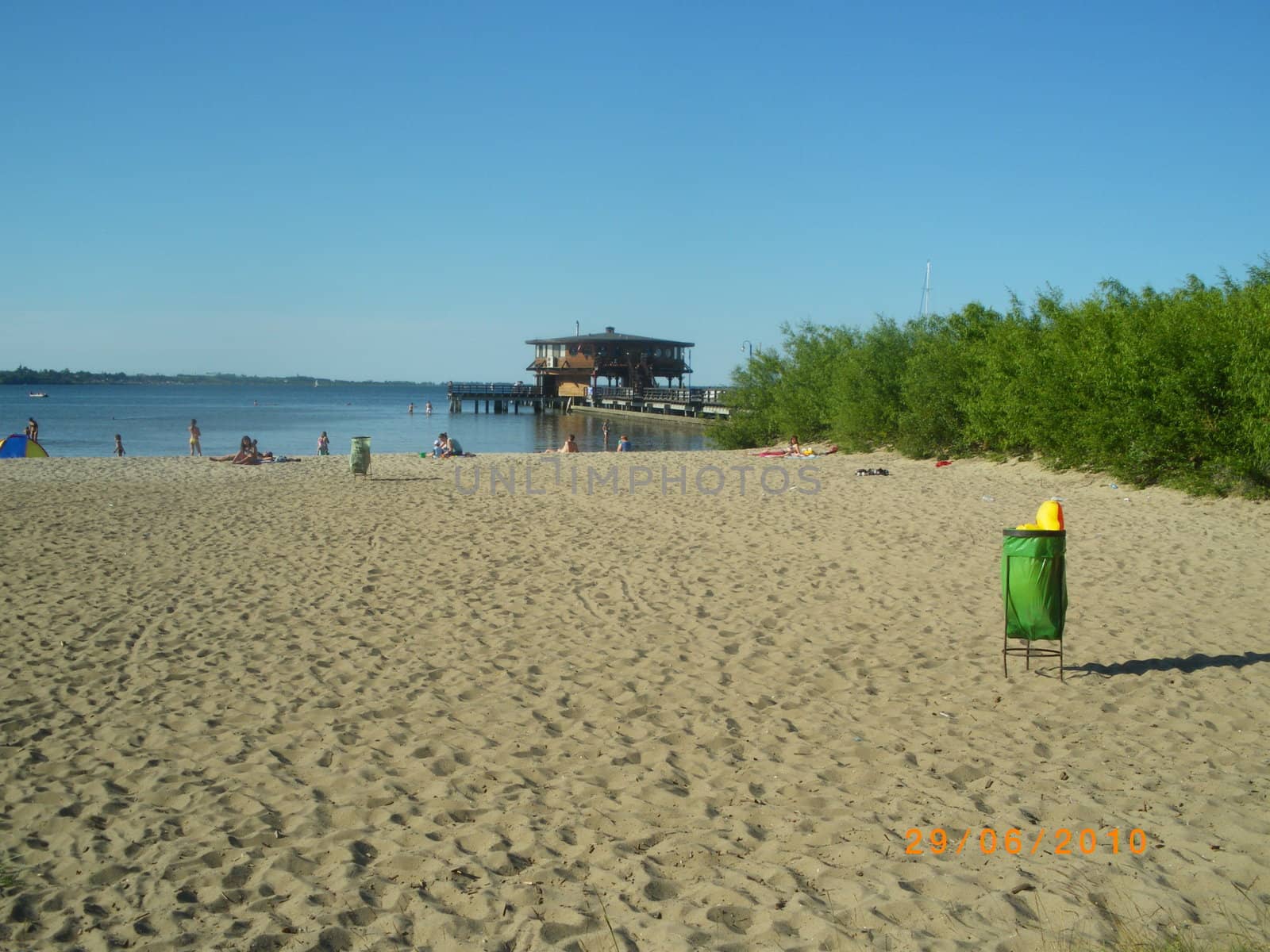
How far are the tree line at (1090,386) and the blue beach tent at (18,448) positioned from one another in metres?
24.5

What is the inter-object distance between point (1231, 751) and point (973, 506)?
10.5 m

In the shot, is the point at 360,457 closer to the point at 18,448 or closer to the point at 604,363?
the point at 18,448

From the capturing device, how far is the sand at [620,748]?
3.79m

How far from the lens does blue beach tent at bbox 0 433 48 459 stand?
2895 cm

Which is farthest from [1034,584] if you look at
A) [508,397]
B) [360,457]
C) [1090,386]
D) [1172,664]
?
[508,397]

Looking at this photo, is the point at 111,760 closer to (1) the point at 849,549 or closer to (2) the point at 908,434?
(1) the point at 849,549

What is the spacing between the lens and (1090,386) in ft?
58.9

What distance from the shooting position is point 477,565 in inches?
426

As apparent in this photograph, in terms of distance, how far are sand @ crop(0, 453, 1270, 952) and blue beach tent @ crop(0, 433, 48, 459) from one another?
2056 centimetres
